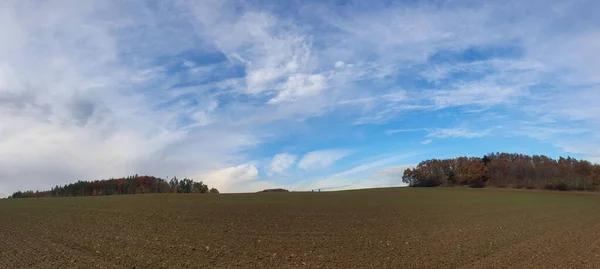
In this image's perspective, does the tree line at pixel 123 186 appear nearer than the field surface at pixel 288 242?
No

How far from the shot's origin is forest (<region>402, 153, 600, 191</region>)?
82.9m

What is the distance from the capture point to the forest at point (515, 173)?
3265 inches

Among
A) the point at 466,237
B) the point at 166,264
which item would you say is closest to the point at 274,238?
the point at 166,264

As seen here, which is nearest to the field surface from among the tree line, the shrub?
the tree line

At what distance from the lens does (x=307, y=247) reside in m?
15.9

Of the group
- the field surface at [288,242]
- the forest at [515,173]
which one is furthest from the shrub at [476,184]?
the field surface at [288,242]

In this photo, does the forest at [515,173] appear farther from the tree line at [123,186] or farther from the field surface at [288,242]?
the field surface at [288,242]

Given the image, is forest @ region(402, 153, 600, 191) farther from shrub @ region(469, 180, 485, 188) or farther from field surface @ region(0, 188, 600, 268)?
field surface @ region(0, 188, 600, 268)

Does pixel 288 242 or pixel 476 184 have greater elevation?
pixel 476 184

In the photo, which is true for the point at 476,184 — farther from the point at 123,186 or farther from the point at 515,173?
the point at 123,186

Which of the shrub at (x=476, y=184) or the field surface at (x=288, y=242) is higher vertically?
the shrub at (x=476, y=184)

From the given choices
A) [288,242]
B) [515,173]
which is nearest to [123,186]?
[288,242]

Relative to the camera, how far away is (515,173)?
9750 cm

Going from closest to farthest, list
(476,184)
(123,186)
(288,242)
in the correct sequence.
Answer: (288,242), (123,186), (476,184)
